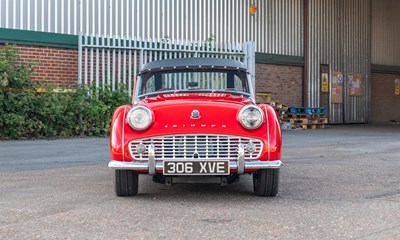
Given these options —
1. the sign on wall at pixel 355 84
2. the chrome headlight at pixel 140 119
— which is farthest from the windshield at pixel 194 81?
the sign on wall at pixel 355 84

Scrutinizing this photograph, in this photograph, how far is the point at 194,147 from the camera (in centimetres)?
544

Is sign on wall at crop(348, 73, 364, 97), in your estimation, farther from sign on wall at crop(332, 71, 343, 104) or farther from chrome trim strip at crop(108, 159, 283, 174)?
chrome trim strip at crop(108, 159, 283, 174)

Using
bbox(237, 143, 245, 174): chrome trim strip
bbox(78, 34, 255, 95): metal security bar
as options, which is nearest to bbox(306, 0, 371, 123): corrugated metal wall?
bbox(78, 34, 255, 95): metal security bar

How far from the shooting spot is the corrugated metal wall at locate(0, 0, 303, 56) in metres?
15.1

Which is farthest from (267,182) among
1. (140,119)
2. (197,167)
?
(140,119)

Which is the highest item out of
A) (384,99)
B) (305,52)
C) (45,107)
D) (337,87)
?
(305,52)

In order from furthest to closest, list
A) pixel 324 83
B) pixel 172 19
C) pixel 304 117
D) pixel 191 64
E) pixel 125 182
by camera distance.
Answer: pixel 324 83, pixel 304 117, pixel 172 19, pixel 191 64, pixel 125 182

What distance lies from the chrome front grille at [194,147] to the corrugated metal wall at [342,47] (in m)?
18.5

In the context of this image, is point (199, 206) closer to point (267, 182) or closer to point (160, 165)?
point (160, 165)

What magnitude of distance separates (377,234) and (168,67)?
355 cm

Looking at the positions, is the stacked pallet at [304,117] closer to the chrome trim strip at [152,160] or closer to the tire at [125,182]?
the tire at [125,182]

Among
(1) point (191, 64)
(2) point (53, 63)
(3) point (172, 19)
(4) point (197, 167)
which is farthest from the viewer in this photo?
(3) point (172, 19)

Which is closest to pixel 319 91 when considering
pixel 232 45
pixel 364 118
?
pixel 364 118

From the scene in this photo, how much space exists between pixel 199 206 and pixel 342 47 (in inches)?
838
